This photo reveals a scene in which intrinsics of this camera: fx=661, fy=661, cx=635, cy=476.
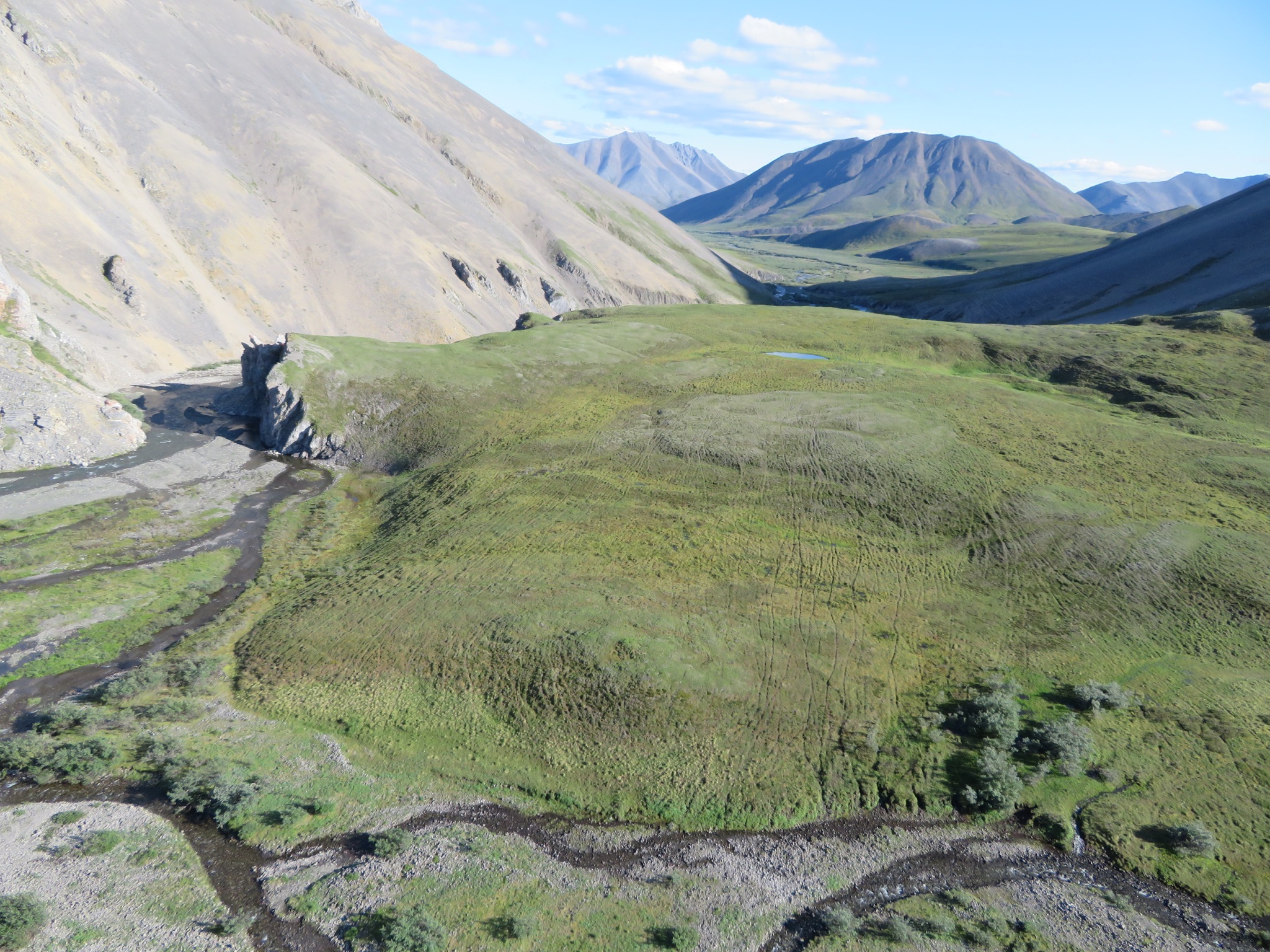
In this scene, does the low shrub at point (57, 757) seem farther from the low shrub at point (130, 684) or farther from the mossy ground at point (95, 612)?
the mossy ground at point (95, 612)

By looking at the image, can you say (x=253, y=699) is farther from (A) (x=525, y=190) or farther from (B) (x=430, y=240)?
(A) (x=525, y=190)

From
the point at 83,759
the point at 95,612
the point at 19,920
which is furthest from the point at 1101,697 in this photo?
the point at 95,612

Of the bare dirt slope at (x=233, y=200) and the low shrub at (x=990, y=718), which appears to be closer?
the low shrub at (x=990, y=718)

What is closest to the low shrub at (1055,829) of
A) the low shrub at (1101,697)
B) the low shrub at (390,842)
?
the low shrub at (1101,697)

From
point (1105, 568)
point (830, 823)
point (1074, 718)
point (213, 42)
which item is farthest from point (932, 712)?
point (213, 42)

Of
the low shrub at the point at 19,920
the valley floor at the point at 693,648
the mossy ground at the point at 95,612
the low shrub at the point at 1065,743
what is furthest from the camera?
the mossy ground at the point at 95,612

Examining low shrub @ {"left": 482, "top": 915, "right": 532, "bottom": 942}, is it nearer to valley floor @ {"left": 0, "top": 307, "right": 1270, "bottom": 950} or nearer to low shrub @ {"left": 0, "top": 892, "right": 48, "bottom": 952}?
valley floor @ {"left": 0, "top": 307, "right": 1270, "bottom": 950}
